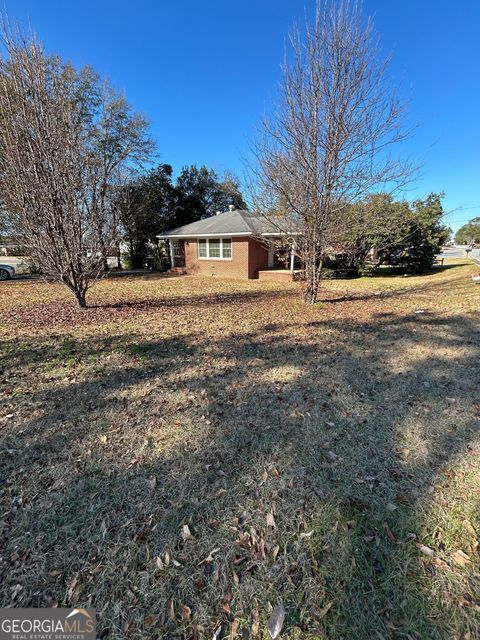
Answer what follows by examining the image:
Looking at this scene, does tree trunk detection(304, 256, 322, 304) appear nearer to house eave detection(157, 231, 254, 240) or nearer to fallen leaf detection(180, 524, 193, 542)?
house eave detection(157, 231, 254, 240)

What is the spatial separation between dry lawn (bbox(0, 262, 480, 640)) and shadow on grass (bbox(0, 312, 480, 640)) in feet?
0.03

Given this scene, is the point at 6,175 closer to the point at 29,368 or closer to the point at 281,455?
the point at 29,368

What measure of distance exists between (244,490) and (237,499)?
0.32 ft

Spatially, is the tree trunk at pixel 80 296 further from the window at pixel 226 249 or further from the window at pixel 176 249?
the window at pixel 176 249

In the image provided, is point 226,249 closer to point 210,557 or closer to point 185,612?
point 210,557

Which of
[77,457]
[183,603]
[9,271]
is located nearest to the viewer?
[183,603]

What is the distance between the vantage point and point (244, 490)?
89.6 inches

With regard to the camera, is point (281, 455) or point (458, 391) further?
point (458, 391)

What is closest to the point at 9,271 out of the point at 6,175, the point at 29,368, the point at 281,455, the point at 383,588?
the point at 6,175

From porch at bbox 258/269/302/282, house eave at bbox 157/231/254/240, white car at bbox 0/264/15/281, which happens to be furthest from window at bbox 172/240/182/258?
white car at bbox 0/264/15/281

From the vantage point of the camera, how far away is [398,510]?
2.09 meters

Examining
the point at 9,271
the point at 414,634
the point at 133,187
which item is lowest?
the point at 414,634

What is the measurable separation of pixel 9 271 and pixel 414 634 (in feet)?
66.8

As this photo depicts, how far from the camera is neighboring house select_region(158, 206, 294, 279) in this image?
631 inches
